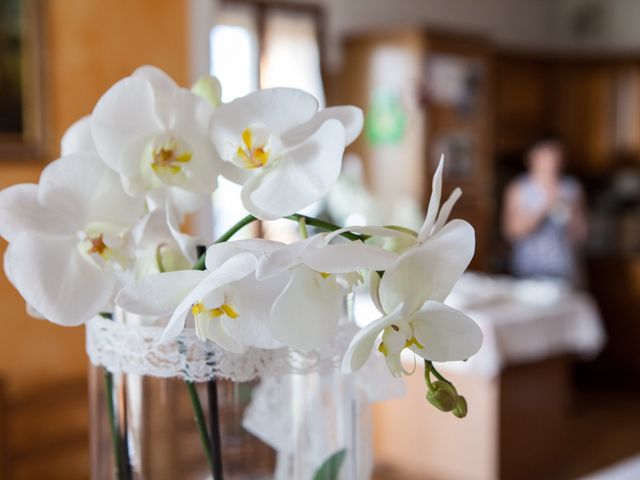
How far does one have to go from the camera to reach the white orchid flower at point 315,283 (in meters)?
0.44

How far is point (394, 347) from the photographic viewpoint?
18.7 inches

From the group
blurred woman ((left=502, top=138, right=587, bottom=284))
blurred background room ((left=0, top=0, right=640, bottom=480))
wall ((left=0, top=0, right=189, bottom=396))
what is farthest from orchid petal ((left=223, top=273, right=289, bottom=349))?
blurred woman ((left=502, top=138, right=587, bottom=284))

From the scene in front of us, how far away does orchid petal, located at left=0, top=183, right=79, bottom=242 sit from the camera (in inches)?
21.6

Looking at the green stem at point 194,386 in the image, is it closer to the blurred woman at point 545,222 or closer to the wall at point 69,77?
the wall at point 69,77

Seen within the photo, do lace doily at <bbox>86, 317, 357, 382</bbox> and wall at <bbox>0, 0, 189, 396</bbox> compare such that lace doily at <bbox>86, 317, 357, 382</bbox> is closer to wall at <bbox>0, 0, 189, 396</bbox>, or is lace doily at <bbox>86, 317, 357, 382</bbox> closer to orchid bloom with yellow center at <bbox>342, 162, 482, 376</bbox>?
orchid bloom with yellow center at <bbox>342, 162, 482, 376</bbox>

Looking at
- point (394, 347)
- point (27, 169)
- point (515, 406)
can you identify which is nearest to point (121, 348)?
point (394, 347)

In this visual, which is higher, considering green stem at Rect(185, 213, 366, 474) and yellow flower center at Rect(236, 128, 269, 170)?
yellow flower center at Rect(236, 128, 269, 170)

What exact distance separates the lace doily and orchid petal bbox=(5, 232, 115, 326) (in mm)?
35

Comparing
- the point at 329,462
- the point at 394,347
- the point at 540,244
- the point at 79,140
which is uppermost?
the point at 79,140

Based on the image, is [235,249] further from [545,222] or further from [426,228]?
[545,222]

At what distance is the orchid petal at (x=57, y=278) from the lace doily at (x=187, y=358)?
0.04 metres

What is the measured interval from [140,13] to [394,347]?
2554 millimetres

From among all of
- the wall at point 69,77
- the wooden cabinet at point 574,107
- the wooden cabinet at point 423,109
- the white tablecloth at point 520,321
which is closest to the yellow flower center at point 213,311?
the wall at point 69,77

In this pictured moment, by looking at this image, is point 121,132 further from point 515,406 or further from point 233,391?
point 515,406
